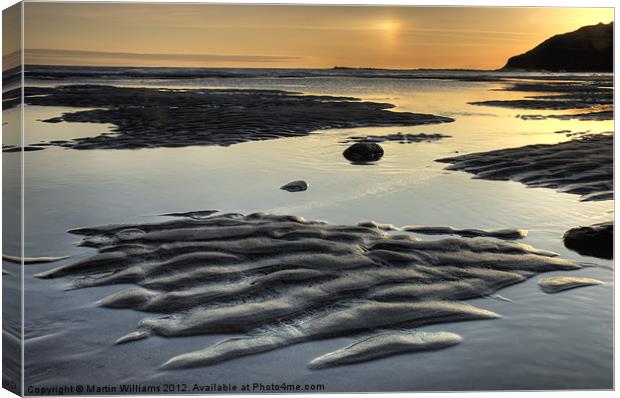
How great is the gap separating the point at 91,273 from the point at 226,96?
1.41 metres

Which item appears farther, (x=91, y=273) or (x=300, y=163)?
(x=300, y=163)

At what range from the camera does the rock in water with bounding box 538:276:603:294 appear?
573 cm

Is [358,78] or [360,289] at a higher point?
[358,78]

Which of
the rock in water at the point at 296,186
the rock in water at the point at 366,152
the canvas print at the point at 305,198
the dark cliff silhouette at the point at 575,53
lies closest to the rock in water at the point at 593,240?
the canvas print at the point at 305,198

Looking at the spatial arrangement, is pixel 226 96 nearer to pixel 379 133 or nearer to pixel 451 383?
pixel 379 133

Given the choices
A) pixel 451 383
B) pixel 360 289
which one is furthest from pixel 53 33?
pixel 451 383

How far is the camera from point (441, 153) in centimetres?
602

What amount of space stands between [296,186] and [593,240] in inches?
77.7

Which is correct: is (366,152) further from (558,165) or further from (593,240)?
(593,240)

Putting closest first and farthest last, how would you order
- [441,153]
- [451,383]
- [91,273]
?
[451,383], [91,273], [441,153]

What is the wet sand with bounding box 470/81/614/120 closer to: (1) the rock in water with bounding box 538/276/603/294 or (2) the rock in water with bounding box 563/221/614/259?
(2) the rock in water with bounding box 563/221/614/259

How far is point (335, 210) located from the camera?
595 centimetres

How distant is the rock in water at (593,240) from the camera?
19.5 feet

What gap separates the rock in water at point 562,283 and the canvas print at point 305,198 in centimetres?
1
